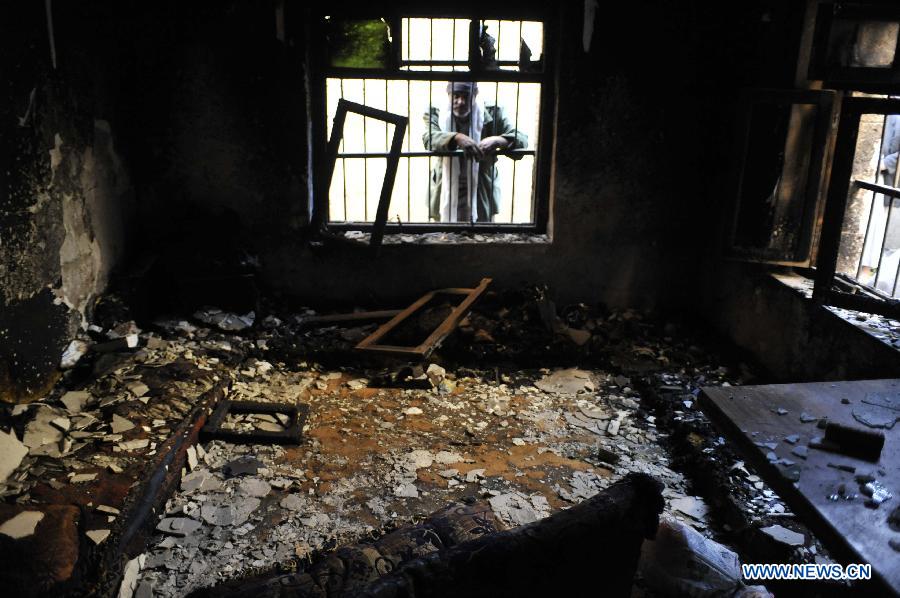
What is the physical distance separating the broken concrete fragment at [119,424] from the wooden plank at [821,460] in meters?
2.79

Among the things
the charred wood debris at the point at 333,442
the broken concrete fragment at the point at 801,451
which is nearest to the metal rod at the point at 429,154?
the charred wood debris at the point at 333,442

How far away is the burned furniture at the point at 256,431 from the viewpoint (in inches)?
150

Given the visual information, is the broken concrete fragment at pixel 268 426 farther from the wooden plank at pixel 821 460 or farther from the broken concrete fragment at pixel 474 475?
the wooden plank at pixel 821 460

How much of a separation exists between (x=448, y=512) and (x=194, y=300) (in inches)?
123

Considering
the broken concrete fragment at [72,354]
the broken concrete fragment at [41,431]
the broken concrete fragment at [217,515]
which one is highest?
the broken concrete fragment at [72,354]

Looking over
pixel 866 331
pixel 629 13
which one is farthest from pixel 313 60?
pixel 866 331

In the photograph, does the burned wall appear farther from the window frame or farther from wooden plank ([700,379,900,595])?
wooden plank ([700,379,900,595])

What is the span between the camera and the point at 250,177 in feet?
17.1

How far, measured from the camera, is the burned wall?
145 inches

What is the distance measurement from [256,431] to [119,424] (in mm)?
702

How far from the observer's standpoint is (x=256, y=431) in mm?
3879

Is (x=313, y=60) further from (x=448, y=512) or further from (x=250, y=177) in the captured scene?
(x=448, y=512)

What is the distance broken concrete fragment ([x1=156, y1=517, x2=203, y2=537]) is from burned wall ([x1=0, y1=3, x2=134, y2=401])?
126 cm

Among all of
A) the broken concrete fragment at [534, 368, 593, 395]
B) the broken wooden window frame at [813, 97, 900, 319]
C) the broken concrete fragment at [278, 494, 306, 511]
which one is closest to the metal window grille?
the broken concrete fragment at [534, 368, 593, 395]
